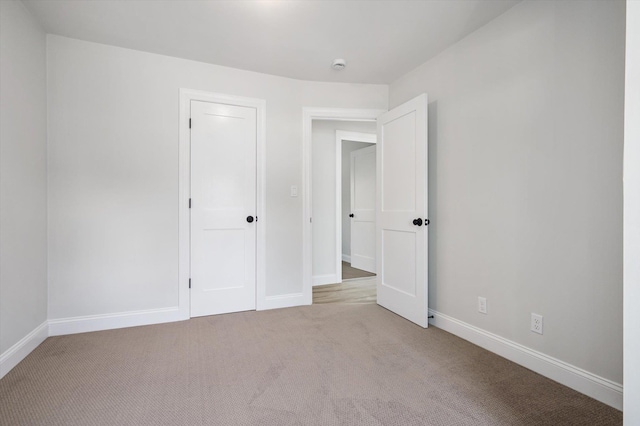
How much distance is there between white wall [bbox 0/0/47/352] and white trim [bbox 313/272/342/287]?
2.83 meters

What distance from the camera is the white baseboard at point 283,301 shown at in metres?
3.19

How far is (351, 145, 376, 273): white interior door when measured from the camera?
17.5 ft

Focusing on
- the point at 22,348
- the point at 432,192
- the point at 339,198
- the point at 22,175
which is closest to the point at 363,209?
the point at 339,198

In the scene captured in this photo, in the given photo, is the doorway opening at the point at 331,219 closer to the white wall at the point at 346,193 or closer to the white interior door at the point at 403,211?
the white interior door at the point at 403,211

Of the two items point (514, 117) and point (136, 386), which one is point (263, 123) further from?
point (136, 386)

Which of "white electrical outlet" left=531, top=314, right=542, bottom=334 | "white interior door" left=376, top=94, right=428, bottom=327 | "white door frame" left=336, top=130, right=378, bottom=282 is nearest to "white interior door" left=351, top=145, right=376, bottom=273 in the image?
"white door frame" left=336, top=130, right=378, bottom=282

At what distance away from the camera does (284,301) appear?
10.8 feet

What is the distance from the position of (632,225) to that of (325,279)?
364 cm

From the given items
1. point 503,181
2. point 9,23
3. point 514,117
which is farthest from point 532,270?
point 9,23

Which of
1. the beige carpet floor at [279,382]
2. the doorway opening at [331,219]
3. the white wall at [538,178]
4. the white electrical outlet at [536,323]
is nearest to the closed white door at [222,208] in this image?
the beige carpet floor at [279,382]

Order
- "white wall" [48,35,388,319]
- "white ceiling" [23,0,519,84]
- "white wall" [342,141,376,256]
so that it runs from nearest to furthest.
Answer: "white ceiling" [23,0,519,84] → "white wall" [48,35,388,319] → "white wall" [342,141,376,256]

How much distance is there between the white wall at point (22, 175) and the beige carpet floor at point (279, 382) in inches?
15.2

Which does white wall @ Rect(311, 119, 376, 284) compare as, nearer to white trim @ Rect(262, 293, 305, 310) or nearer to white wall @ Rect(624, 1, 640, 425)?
white trim @ Rect(262, 293, 305, 310)

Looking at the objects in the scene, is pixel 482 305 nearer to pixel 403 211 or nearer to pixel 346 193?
pixel 403 211
